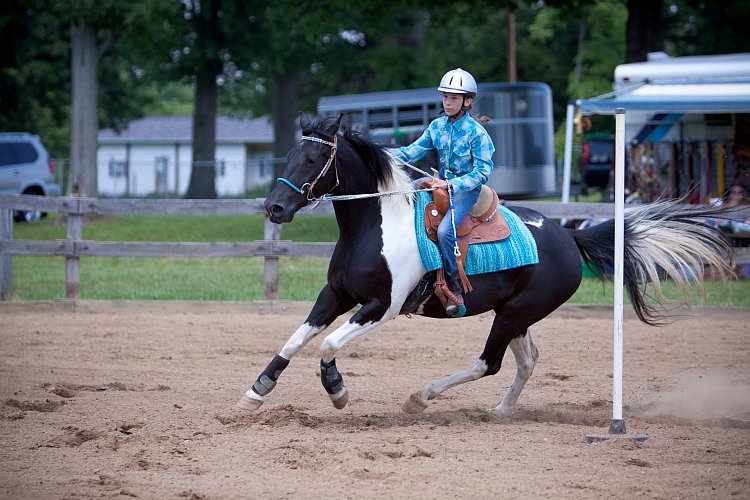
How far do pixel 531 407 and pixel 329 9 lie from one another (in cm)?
1776

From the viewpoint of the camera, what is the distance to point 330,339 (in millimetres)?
6277

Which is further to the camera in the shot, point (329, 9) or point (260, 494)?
point (329, 9)

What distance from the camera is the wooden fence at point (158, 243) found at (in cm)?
1188

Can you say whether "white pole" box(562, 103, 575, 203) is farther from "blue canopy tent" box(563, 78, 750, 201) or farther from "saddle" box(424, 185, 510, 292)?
"saddle" box(424, 185, 510, 292)

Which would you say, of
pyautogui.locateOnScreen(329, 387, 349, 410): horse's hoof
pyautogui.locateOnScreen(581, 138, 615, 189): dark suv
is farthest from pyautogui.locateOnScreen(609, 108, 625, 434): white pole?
pyautogui.locateOnScreen(581, 138, 615, 189): dark suv

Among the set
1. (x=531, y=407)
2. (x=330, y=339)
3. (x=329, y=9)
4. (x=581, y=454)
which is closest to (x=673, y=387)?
(x=531, y=407)

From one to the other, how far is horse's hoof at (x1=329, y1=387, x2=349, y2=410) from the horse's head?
4.28 feet

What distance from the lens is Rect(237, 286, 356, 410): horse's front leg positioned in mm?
6473

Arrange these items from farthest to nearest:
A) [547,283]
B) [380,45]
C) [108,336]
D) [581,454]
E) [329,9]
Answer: [380,45] → [329,9] → [108,336] → [547,283] → [581,454]

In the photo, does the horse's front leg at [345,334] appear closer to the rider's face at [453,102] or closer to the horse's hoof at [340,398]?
the horse's hoof at [340,398]

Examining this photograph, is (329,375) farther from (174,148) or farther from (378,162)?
(174,148)

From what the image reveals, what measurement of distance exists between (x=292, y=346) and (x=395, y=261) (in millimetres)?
948

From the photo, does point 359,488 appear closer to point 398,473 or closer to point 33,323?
point 398,473

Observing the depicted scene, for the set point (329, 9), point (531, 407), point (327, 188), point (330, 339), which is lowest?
point (531, 407)
